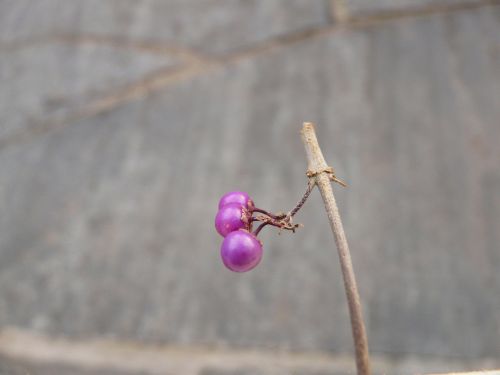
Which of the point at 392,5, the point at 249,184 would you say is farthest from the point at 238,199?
the point at 392,5

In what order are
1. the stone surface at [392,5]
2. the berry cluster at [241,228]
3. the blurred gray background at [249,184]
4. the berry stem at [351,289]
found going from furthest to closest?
the stone surface at [392,5] → the blurred gray background at [249,184] → the berry cluster at [241,228] → the berry stem at [351,289]

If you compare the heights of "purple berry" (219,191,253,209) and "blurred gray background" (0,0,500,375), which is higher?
"blurred gray background" (0,0,500,375)

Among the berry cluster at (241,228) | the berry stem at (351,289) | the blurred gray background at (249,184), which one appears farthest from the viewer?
the blurred gray background at (249,184)

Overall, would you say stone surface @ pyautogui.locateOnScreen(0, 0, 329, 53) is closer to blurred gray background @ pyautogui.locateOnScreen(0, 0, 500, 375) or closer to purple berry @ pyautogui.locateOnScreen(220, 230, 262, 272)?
blurred gray background @ pyautogui.locateOnScreen(0, 0, 500, 375)

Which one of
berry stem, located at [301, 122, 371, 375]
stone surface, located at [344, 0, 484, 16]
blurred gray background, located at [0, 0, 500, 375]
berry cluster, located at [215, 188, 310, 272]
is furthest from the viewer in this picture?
stone surface, located at [344, 0, 484, 16]

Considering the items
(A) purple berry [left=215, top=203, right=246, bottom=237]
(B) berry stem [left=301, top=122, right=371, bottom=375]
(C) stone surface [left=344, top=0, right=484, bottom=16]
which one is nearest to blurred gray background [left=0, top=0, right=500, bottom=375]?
(C) stone surface [left=344, top=0, right=484, bottom=16]

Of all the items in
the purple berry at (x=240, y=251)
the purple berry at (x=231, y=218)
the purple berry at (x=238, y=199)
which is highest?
the purple berry at (x=238, y=199)

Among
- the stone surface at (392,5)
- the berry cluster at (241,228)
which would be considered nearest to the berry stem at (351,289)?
the berry cluster at (241,228)

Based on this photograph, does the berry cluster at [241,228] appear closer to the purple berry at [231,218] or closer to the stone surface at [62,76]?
the purple berry at [231,218]

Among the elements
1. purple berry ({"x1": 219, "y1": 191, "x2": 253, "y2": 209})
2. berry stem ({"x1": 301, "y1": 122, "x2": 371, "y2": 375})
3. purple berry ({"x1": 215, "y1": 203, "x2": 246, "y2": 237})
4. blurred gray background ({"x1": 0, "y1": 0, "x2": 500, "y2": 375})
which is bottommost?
berry stem ({"x1": 301, "y1": 122, "x2": 371, "y2": 375})
